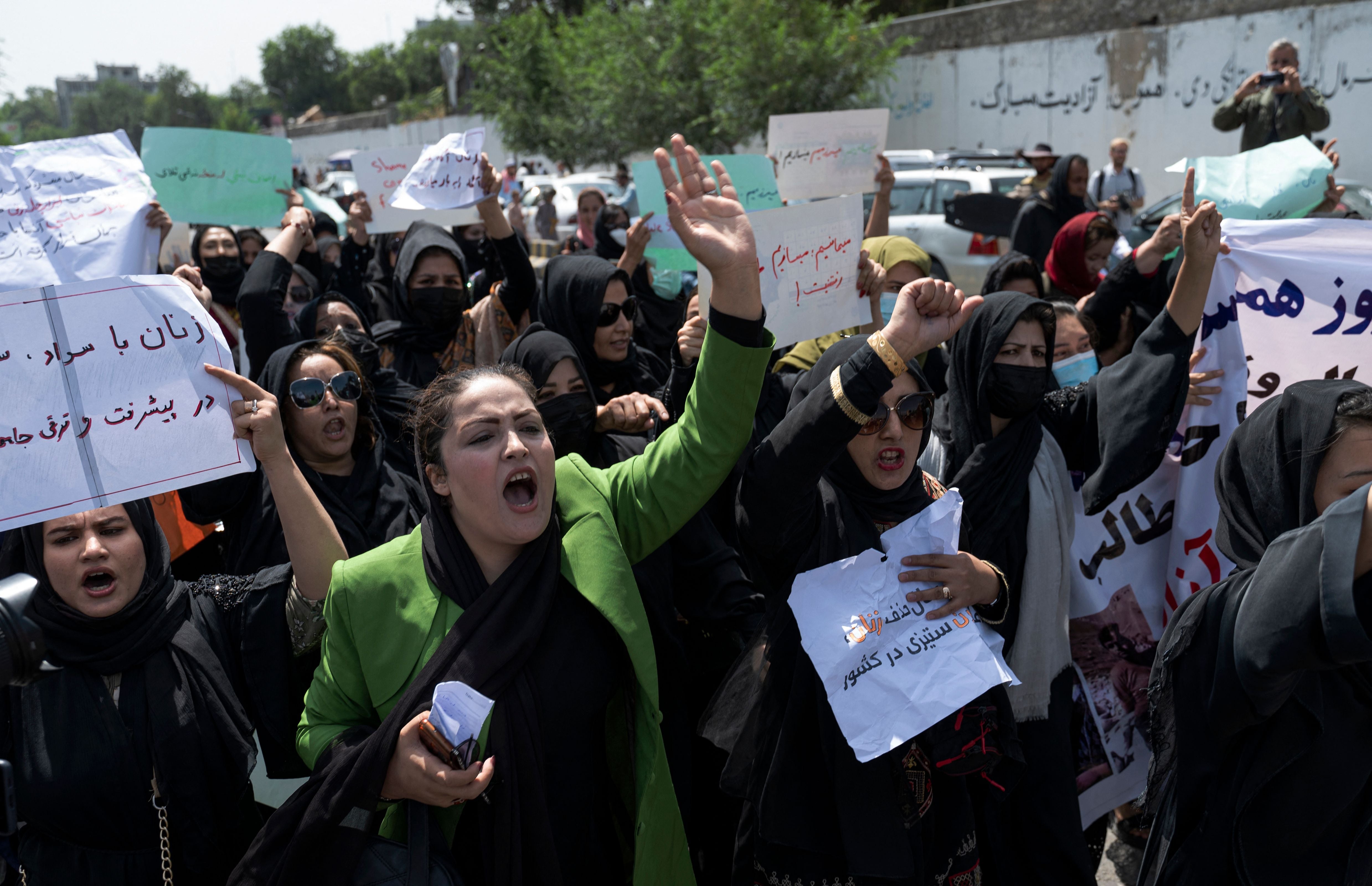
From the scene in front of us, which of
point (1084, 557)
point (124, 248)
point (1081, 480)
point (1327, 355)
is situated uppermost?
point (124, 248)

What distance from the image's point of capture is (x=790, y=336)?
330 cm

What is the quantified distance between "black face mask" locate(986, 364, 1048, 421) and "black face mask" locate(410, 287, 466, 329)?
8.68ft

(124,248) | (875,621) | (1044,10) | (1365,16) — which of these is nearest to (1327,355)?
(875,621)

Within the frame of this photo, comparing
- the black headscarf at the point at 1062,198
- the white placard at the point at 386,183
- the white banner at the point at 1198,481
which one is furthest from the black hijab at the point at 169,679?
the black headscarf at the point at 1062,198

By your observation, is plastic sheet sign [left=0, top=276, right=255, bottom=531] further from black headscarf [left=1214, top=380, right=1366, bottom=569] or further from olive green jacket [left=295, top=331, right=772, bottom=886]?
black headscarf [left=1214, top=380, right=1366, bottom=569]

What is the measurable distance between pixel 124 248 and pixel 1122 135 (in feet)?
58.4

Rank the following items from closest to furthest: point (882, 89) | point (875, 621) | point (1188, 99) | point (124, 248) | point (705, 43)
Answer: point (875, 621) < point (124, 248) < point (1188, 99) < point (705, 43) < point (882, 89)

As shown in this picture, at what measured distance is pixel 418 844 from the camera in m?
1.82

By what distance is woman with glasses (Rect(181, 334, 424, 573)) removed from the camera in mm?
2762

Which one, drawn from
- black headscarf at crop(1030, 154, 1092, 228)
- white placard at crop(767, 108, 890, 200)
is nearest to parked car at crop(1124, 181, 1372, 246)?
black headscarf at crop(1030, 154, 1092, 228)

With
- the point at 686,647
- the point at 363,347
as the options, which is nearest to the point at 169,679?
the point at 686,647

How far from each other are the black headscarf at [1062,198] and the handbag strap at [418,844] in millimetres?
6666

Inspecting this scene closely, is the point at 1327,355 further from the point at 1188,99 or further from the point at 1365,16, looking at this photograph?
the point at 1188,99

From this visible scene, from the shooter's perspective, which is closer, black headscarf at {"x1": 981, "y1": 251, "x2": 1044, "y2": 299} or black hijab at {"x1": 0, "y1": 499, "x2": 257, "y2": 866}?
black hijab at {"x1": 0, "y1": 499, "x2": 257, "y2": 866}
